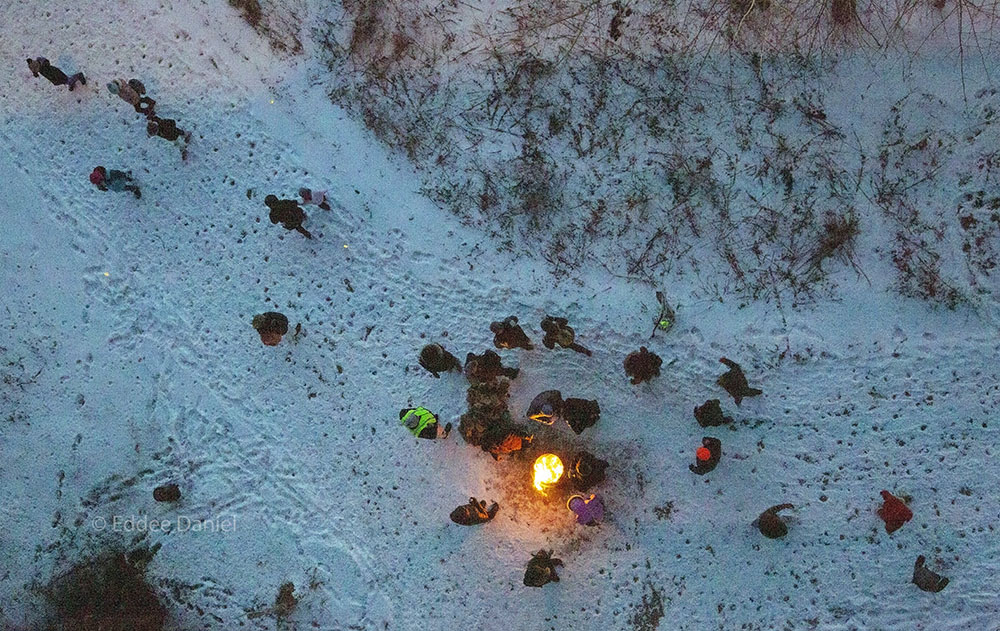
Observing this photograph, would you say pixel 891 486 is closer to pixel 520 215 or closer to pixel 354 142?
pixel 520 215

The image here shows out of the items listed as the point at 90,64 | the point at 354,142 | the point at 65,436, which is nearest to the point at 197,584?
the point at 65,436

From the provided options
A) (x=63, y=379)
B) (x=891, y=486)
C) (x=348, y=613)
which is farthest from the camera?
(x=63, y=379)

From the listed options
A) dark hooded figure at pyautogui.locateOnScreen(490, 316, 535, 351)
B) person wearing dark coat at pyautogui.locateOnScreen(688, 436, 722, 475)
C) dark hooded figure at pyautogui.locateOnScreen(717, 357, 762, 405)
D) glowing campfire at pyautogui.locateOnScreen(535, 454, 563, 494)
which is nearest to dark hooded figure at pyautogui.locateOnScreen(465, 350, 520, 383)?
dark hooded figure at pyautogui.locateOnScreen(490, 316, 535, 351)

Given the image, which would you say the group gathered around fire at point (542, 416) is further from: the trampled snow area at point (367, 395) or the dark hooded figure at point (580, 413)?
the trampled snow area at point (367, 395)

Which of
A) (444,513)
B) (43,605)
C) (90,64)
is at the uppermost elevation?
(90,64)

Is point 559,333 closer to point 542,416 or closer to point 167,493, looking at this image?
point 542,416

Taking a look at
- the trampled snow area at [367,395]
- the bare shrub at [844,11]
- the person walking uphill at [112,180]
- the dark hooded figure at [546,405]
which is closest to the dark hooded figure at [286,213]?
the trampled snow area at [367,395]

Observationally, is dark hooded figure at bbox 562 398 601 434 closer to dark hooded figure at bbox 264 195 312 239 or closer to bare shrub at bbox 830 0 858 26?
dark hooded figure at bbox 264 195 312 239
